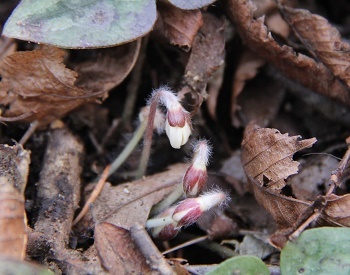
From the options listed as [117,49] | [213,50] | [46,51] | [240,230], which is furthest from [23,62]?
[240,230]

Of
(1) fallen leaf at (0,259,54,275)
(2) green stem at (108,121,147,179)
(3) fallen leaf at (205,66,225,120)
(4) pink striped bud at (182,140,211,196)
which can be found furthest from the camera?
(3) fallen leaf at (205,66,225,120)

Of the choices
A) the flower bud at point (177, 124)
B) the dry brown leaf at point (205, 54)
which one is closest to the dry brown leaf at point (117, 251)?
the flower bud at point (177, 124)

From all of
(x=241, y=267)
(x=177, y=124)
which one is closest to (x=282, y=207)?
(x=241, y=267)

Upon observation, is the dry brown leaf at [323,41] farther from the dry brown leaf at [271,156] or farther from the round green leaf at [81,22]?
the round green leaf at [81,22]

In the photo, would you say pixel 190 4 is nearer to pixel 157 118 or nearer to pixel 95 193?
pixel 157 118

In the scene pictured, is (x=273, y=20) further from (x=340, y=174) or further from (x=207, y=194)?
(x=207, y=194)

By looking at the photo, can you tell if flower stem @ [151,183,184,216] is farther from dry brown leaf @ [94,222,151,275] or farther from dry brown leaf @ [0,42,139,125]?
dry brown leaf @ [0,42,139,125]

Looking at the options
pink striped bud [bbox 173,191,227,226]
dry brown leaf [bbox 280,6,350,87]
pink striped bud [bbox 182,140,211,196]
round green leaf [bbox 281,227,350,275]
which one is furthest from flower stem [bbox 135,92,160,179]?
dry brown leaf [bbox 280,6,350,87]
